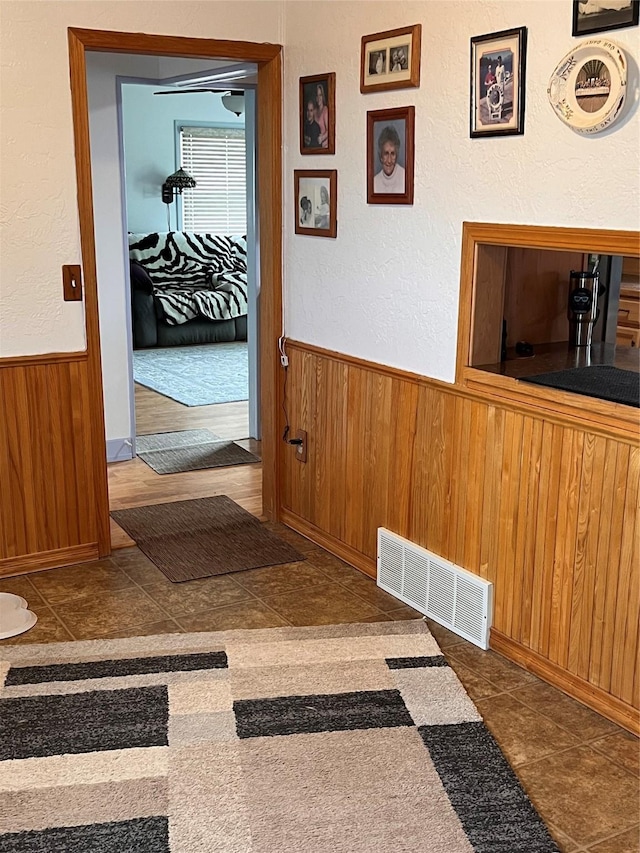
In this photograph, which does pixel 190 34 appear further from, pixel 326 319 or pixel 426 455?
pixel 426 455

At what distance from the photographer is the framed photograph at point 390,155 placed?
3.10 metres

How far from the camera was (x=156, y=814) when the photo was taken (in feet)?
7.16

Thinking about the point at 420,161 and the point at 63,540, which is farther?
the point at 63,540

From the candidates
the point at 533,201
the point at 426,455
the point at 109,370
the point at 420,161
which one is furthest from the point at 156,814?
the point at 109,370

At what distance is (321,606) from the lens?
10.8ft

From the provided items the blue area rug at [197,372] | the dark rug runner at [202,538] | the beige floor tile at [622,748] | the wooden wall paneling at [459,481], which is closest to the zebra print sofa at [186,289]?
the blue area rug at [197,372]

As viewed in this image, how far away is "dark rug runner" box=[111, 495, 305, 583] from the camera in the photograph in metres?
3.67

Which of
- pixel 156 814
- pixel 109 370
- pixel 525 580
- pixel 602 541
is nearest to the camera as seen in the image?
pixel 156 814

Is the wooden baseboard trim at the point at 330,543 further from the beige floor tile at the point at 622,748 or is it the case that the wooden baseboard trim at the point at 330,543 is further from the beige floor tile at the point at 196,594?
the beige floor tile at the point at 622,748

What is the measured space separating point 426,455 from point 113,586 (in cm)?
126

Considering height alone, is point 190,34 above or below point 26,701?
above

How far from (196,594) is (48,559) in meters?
0.65

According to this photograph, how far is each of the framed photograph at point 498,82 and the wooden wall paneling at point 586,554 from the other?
93cm

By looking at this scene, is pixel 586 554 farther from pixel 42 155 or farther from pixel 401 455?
pixel 42 155
